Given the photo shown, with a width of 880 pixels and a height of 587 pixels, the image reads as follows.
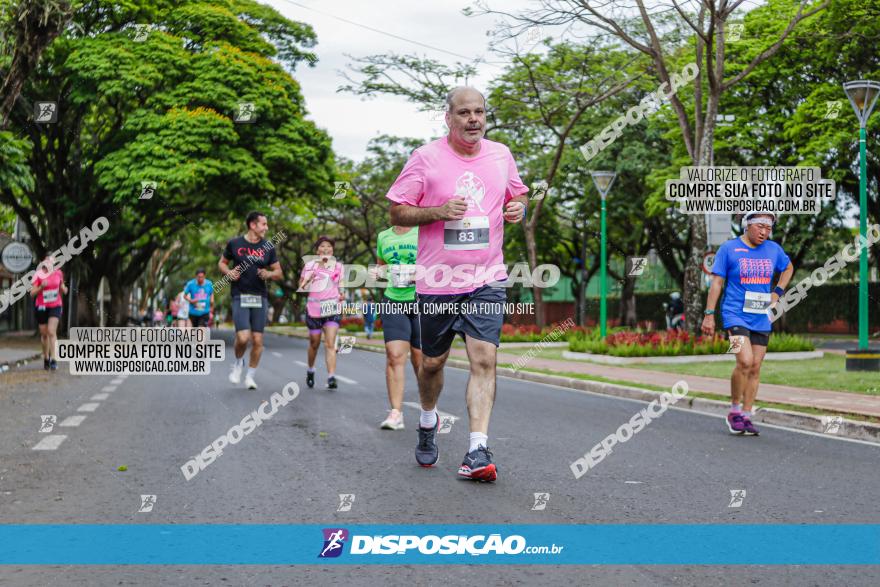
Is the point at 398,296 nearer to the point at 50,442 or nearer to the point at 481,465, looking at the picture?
the point at 481,465

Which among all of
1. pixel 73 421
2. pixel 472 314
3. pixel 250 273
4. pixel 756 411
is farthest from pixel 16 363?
pixel 472 314

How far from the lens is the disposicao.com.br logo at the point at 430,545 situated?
4273 mm

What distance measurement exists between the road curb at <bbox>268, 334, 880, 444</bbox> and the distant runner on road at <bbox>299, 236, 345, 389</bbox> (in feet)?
11.9

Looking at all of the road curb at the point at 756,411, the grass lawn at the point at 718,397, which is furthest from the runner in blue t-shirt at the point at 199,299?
the grass lawn at the point at 718,397

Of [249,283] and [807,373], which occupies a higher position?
[249,283]

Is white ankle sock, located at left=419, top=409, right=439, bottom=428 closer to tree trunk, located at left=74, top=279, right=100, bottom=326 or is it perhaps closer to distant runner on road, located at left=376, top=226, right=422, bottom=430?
distant runner on road, located at left=376, top=226, right=422, bottom=430

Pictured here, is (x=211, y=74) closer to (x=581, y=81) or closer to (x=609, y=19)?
(x=581, y=81)

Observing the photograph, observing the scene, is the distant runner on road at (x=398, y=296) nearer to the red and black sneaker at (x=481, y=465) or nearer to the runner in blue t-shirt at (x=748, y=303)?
the red and black sneaker at (x=481, y=465)

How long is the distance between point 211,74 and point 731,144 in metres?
16.4

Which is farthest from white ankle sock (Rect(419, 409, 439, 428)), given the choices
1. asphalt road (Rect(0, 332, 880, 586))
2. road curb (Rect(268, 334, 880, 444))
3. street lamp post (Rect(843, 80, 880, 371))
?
street lamp post (Rect(843, 80, 880, 371))

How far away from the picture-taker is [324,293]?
12188mm

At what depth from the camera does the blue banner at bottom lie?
13.6 feet

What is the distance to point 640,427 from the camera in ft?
29.0

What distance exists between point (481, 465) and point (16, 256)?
739 inches
